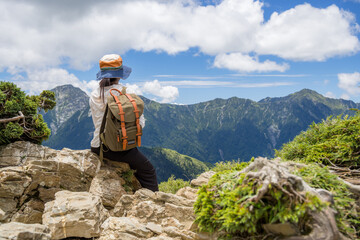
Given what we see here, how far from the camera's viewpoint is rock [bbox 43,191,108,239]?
22.9 feet

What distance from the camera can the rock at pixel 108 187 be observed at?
9609 mm

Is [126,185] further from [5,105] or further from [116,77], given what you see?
[5,105]

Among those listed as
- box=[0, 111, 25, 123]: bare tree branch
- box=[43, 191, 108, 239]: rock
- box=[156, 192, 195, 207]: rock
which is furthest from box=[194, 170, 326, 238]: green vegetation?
box=[0, 111, 25, 123]: bare tree branch

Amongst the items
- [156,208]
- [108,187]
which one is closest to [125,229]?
[156,208]

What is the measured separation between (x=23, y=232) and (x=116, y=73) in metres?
5.73

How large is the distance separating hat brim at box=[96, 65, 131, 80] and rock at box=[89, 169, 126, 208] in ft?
12.3

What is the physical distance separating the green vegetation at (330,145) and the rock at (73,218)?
6146 millimetres

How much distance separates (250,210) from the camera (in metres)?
4.39

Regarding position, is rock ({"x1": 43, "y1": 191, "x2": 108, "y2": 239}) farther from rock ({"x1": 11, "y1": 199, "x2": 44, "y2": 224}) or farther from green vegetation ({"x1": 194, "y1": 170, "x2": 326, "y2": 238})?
green vegetation ({"x1": 194, "y1": 170, "x2": 326, "y2": 238})

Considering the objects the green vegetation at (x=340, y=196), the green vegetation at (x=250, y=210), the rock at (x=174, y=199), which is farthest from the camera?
the rock at (x=174, y=199)

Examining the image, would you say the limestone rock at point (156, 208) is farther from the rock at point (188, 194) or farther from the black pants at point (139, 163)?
the black pants at point (139, 163)

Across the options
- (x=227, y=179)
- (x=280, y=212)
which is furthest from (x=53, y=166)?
(x=280, y=212)

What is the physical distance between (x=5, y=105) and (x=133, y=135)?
20.2 feet

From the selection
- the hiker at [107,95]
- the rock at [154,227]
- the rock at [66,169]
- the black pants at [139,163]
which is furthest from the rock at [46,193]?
the rock at [154,227]
